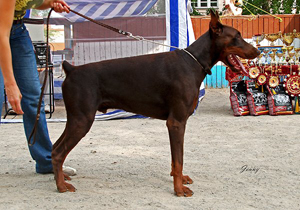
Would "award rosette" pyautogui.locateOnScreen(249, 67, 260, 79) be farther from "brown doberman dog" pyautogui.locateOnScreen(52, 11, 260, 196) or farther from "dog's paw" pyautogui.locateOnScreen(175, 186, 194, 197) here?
"dog's paw" pyautogui.locateOnScreen(175, 186, 194, 197)

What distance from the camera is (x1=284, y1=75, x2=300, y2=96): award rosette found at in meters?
7.81

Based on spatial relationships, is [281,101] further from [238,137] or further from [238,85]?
[238,137]

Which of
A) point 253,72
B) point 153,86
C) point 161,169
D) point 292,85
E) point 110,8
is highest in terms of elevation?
point 110,8

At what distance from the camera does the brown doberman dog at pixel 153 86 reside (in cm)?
345

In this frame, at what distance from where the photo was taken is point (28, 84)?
377 centimetres

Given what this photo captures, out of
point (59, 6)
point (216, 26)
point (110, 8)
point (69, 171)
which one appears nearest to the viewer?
point (216, 26)

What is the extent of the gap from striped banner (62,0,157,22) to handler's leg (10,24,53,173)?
4.52 meters

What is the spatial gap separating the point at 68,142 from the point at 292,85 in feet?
18.5

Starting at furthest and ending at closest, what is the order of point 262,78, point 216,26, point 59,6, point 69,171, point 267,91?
point 267,91, point 262,78, point 69,171, point 59,6, point 216,26

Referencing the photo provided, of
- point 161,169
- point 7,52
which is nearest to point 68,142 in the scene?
point 7,52

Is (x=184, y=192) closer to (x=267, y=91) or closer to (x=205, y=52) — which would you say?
(x=205, y=52)

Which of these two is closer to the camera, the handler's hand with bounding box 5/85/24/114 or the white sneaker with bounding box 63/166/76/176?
the handler's hand with bounding box 5/85/24/114

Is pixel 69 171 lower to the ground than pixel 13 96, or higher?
lower

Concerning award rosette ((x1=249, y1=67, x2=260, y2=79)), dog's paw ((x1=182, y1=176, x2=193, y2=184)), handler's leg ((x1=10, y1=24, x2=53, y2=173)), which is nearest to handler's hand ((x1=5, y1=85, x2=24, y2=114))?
handler's leg ((x1=10, y1=24, x2=53, y2=173))
